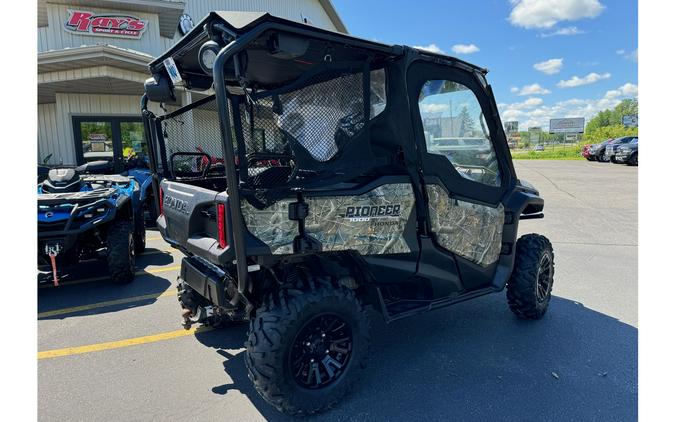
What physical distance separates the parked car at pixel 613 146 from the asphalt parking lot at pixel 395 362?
2522 cm

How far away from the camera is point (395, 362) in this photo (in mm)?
3299

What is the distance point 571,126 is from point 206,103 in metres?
65.4

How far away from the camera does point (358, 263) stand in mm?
2875

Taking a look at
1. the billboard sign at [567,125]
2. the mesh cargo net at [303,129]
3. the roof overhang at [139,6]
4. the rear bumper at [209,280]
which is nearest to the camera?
the mesh cargo net at [303,129]

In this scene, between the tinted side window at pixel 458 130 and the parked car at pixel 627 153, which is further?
the parked car at pixel 627 153

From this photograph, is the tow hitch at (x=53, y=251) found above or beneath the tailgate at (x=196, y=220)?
beneath

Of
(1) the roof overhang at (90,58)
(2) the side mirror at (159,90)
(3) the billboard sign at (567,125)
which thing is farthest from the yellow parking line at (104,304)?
(3) the billboard sign at (567,125)

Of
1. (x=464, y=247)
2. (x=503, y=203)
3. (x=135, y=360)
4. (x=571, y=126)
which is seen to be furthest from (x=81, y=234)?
(x=571, y=126)

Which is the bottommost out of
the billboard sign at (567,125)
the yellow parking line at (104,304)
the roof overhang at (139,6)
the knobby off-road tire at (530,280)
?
the yellow parking line at (104,304)

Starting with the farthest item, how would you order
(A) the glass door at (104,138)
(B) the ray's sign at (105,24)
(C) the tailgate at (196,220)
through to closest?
1. (A) the glass door at (104,138)
2. (B) the ray's sign at (105,24)
3. (C) the tailgate at (196,220)

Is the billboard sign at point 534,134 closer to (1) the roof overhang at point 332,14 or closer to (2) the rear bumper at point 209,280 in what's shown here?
(1) the roof overhang at point 332,14

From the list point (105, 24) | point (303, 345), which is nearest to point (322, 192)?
point (303, 345)

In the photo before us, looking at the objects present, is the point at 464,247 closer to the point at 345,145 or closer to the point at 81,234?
the point at 345,145

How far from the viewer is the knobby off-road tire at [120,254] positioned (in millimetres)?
5070
